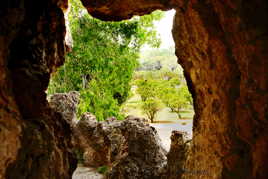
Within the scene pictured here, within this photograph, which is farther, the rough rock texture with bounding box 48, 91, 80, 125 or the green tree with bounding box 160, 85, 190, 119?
the green tree with bounding box 160, 85, 190, 119

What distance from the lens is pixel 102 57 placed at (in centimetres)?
1305

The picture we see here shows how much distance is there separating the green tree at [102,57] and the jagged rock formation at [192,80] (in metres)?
7.42

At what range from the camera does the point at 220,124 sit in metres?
4.08

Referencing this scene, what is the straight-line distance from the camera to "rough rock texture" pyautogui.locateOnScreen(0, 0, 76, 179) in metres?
3.46

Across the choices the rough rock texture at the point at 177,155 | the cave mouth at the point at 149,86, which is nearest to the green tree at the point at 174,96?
the cave mouth at the point at 149,86

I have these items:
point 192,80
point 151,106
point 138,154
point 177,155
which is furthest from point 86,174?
point 151,106

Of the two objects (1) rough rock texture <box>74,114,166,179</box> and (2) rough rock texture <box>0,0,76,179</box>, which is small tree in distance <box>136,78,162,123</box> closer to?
(1) rough rock texture <box>74,114,166,179</box>

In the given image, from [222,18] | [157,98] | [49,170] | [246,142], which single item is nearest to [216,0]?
[222,18]

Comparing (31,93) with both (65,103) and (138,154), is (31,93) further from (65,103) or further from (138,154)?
(65,103)

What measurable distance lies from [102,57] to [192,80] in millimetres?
8485

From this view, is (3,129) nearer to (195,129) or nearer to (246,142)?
(246,142)

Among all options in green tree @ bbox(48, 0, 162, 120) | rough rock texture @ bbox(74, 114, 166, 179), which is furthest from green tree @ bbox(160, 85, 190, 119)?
rough rock texture @ bbox(74, 114, 166, 179)

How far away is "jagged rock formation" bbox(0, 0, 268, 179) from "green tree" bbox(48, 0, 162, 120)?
292 inches

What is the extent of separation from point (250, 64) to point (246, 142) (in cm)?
102
